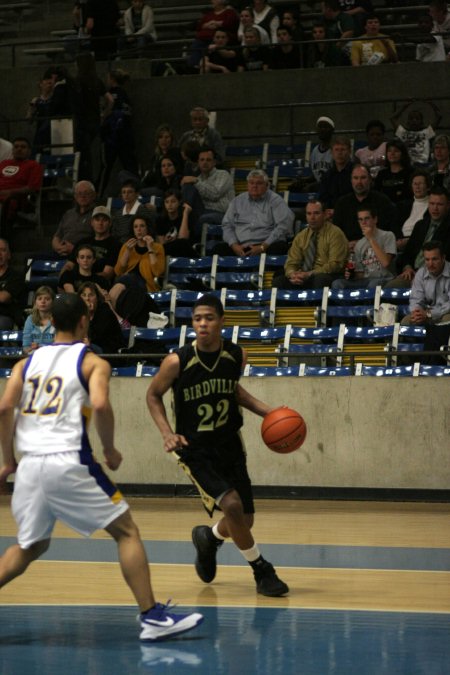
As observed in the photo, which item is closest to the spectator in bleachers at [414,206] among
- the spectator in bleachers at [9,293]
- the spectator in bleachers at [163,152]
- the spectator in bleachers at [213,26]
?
the spectator in bleachers at [163,152]

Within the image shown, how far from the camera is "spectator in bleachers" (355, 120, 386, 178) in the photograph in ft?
50.1

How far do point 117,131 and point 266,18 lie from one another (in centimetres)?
288

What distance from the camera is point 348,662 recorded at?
18.8 ft

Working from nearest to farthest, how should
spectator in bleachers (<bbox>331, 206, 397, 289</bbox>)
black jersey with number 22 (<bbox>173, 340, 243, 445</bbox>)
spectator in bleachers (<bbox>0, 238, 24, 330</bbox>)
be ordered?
black jersey with number 22 (<bbox>173, 340, 243, 445</bbox>) → spectator in bleachers (<bbox>331, 206, 397, 289</bbox>) → spectator in bleachers (<bbox>0, 238, 24, 330</bbox>)

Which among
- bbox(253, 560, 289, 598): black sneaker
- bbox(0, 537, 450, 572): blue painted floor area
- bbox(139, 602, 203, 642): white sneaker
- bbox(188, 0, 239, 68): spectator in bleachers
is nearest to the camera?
bbox(139, 602, 203, 642): white sneaker

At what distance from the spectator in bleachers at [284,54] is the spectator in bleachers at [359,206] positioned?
456 centimetres

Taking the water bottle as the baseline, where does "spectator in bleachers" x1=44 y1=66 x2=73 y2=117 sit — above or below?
above

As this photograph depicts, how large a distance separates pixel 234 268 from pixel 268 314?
129cm

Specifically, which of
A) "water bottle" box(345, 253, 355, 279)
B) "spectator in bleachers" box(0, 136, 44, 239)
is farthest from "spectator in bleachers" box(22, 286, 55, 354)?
"spectator in bleachers" box(0, 136, 44, 239)

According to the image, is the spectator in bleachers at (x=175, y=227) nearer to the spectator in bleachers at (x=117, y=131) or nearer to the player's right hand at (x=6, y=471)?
the spectator in bleachers at (x=117, y=131)

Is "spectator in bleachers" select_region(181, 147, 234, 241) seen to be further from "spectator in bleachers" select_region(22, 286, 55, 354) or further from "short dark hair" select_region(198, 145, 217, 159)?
"spectator in bleachers" select_region(22, 286, 55, 354)

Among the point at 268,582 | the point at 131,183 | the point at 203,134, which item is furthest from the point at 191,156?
the point at 268,582

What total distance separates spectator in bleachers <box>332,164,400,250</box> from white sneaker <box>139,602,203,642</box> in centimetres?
812

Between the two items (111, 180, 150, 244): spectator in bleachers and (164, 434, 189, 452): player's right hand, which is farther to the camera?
(111, 180, 150, 244): spectator in bleachers
